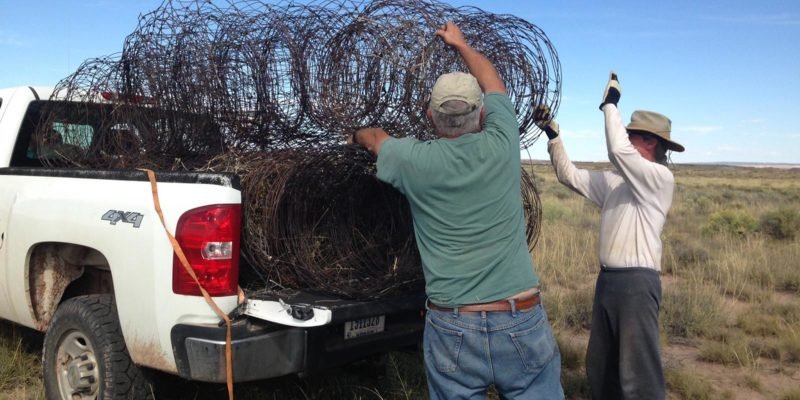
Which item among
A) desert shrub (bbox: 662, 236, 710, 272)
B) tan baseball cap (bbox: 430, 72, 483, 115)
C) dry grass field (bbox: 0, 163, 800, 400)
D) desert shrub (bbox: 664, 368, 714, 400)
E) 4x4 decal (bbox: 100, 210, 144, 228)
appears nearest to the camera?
tan baseball cap (bbox: 430, 72, 483, 115)

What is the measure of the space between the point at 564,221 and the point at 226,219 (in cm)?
1386

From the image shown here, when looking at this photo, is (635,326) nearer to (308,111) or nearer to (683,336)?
(308,111)

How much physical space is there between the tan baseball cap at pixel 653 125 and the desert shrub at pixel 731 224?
11.1 m

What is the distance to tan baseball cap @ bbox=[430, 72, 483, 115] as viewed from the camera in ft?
8.48

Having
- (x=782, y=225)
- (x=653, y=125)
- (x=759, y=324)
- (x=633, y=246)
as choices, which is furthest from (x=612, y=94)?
(x=782, y=225)

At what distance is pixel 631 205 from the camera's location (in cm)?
367

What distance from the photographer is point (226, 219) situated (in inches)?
121

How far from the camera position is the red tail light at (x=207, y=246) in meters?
3.06

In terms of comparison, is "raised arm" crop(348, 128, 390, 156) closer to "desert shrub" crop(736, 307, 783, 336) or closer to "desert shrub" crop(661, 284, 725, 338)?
"desert shrub" crop(661, 284, 725, 338)

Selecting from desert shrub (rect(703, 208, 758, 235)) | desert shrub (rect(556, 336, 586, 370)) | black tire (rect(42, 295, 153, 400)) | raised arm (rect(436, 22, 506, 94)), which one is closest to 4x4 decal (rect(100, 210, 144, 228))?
black tire (rect(42, 295, 153, 400))

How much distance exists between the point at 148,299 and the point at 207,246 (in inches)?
16.4

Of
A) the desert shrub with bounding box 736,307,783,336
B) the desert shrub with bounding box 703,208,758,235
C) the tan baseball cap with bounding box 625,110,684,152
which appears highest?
the tan baseball cap with bounding box 625,110,684,152

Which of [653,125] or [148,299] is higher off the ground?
[653,125]

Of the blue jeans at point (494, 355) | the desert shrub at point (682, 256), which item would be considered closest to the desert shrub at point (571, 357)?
the blue jeans at point (494, 355)
